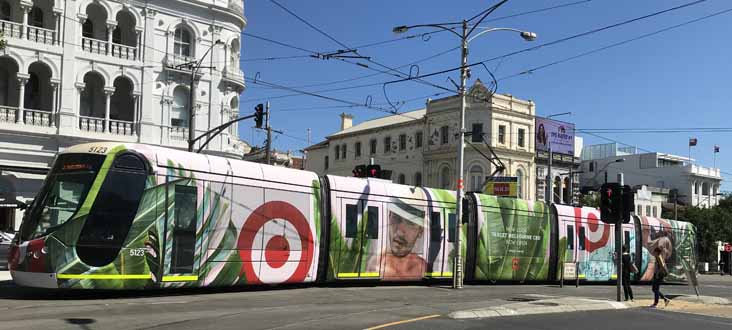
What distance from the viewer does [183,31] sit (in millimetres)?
37000

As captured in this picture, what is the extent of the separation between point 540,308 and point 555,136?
163ft

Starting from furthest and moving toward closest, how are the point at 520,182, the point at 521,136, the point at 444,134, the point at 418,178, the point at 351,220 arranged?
the point at 418,178, the point at 444,134, the point at 521,136, the point at 520,182, the point at 351,220

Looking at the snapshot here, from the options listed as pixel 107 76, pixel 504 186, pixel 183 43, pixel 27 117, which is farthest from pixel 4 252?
pixel 504 186

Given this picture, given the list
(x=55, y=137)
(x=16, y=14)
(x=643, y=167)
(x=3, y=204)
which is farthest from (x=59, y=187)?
(x=643, y=167)

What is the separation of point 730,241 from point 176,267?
2638 inches

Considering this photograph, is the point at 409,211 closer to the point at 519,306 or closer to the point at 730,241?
the point at 519,306

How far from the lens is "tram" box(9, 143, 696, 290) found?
47.0 feet

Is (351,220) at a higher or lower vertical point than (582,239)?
higher

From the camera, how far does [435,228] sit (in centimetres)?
→ 2288

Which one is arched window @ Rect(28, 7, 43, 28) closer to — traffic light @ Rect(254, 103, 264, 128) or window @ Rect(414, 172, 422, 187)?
traffic light @ Rect(254, 103, 264, 128)

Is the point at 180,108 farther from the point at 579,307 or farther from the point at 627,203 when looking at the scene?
the point at 579,307

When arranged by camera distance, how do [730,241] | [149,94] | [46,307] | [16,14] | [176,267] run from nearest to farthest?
[46,307] → [176,267] → [16,14] → [149,94] → [730,241]

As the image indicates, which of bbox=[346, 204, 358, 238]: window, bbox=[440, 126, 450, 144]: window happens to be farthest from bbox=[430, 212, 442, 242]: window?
bbox=[440, 126, 450, 144]: window

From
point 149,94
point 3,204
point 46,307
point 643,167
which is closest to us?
point 46,307
